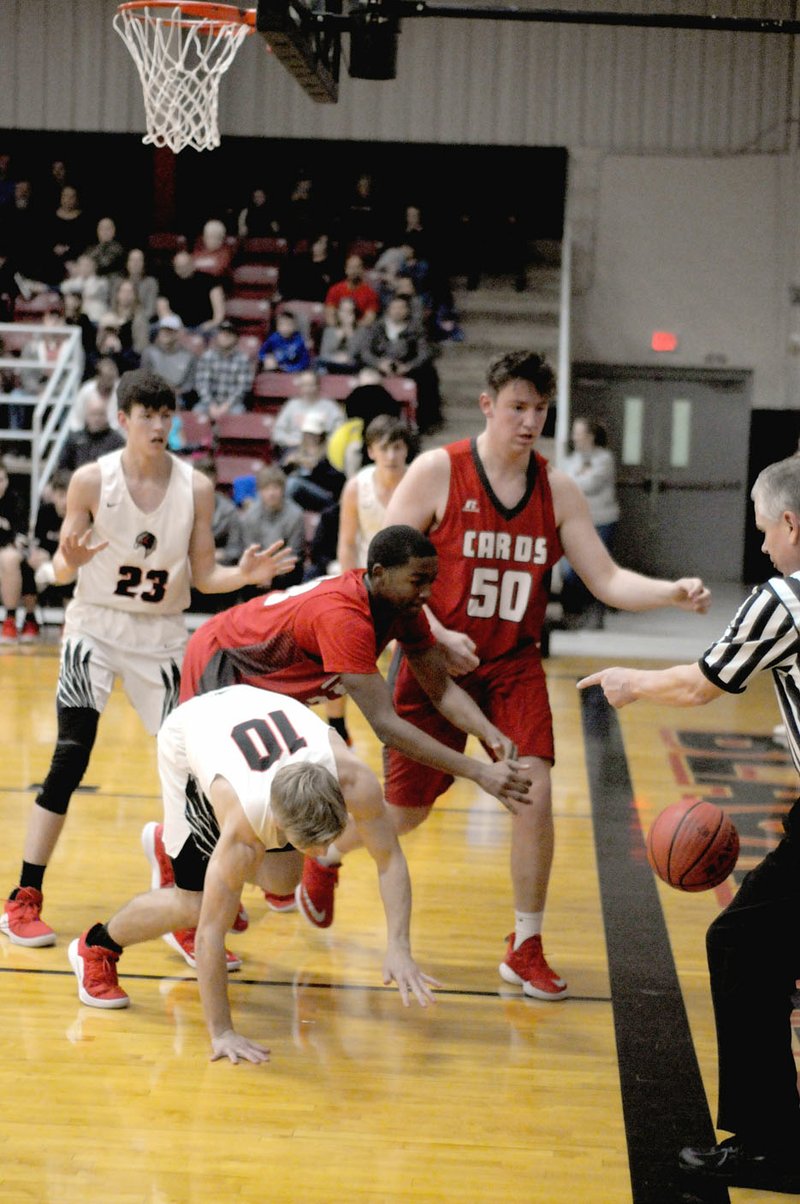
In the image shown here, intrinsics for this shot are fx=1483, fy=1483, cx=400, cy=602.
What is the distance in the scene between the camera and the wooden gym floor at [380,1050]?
10.9ft

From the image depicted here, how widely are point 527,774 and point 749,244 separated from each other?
1316 cm

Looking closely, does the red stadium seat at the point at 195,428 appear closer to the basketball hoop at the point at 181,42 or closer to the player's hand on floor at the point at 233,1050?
the basketball hoop at the point at 181,42

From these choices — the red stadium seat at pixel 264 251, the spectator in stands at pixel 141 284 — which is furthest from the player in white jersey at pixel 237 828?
the red stadium seat at pixel 264 251

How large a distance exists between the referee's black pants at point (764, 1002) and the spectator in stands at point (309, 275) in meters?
12.9

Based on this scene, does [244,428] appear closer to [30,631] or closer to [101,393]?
[101,393]

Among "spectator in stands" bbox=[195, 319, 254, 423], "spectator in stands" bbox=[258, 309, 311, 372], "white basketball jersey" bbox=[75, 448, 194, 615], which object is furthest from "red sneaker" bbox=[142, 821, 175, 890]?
"spectator in stands" bbox=[258, 309, 311, 372]

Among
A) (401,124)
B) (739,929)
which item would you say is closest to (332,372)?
(401,124)

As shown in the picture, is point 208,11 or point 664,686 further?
point 208,11

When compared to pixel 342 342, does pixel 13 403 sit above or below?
below

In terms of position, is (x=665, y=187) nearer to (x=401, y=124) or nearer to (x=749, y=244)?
(x=749, y=244)

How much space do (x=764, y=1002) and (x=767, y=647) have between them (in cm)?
78

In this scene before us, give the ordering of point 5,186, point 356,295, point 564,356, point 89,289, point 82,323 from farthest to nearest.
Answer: point 5,186, point 89,289, point 356,295, point 564,356, point 82,323

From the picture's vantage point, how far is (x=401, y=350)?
550 inches

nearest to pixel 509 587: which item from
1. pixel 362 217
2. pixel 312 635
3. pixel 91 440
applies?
pixel 312 635
